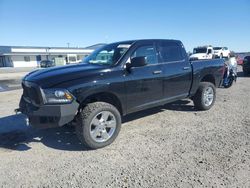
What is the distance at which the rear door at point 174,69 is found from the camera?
557 cm

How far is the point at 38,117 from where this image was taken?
4051 millimetres

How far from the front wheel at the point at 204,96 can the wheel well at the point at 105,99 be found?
2766 mm

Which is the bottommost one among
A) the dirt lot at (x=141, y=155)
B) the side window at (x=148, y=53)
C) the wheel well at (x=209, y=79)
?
the dirt lot at (x=141, y=155)

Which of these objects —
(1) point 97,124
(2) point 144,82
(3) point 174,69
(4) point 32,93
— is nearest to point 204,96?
(3) point 174,69

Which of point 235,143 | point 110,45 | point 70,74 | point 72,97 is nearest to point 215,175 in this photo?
point 235,143

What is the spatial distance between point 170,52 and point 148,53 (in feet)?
2.62

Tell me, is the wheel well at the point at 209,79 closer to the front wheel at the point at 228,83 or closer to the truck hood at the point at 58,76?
the truck hood at the point at 58,76

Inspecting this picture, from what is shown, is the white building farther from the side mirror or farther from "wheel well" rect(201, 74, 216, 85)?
the side mirror

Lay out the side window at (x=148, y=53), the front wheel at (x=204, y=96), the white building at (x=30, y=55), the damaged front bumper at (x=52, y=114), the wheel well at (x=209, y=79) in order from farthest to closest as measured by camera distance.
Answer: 1. the white building at (x=30, y=55)
2. the wheel well at (x=209, y=79)
3. the front wheel at (x=204, y=96)
4. the side window at (x=148, y=53)
5. the damaged front bumper at (x=52, y=114)

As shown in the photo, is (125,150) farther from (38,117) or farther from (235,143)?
(235,143)

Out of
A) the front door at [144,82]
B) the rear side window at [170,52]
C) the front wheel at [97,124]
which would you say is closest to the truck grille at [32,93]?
the front wheel at [97,124]

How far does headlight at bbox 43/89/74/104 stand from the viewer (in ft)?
13.0

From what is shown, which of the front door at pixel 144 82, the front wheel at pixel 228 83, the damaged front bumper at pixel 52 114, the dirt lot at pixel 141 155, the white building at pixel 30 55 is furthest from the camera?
the white building at pixel 30 55

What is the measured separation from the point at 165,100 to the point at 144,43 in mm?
1433
